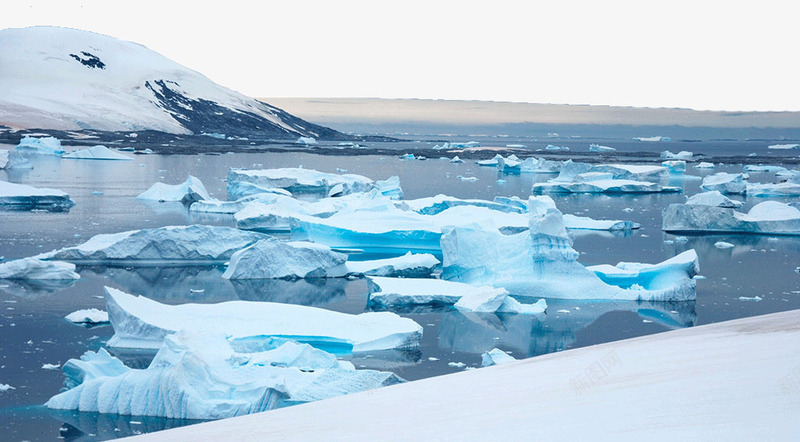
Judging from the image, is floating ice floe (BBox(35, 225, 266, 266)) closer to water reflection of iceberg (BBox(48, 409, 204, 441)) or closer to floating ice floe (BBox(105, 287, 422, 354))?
floating ice floe (BBox(105, 287, 422, 354))

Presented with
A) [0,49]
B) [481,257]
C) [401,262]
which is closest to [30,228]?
[401,262]

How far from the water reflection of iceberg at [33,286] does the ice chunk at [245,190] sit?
6911 millimetres

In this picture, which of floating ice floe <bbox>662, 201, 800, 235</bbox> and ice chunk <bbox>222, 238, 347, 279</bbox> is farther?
floating ice floe <bbox>662, 201, 800, 235</bbox>

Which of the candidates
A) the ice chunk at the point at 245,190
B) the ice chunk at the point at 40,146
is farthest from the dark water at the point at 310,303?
the ice chunk at the point at 40,146

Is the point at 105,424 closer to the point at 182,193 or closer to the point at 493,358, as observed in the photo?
the point at 493,358

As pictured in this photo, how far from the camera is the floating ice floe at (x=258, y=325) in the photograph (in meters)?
4.53

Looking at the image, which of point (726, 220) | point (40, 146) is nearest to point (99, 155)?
point (40, 146)

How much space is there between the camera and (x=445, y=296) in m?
5.80

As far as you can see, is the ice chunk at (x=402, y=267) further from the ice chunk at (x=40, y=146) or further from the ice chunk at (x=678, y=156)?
the ice chunk at (x=678, y=156)

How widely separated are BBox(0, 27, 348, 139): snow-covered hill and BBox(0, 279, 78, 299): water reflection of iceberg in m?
38.3

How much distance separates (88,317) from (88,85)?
48929 mm

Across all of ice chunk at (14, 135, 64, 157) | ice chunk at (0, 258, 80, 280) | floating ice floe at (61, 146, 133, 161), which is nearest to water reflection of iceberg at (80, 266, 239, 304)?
ice chunk at (0, 258, 80, 280)

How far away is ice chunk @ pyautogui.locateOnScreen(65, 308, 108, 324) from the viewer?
503 cm

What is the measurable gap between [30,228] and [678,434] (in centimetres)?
829
